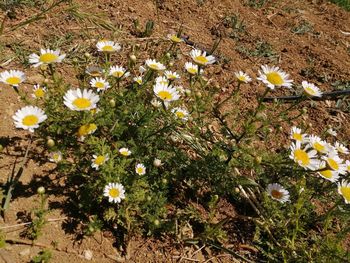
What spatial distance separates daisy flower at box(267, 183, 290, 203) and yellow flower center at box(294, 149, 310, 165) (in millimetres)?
226

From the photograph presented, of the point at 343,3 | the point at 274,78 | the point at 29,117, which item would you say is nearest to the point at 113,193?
the point at 29,117

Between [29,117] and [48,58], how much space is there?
42 cm

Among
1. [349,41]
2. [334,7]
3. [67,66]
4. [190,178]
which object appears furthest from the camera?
[334,7]

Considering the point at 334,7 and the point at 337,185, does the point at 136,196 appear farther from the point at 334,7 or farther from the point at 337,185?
the point at 334,7

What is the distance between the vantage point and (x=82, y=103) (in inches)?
89.0

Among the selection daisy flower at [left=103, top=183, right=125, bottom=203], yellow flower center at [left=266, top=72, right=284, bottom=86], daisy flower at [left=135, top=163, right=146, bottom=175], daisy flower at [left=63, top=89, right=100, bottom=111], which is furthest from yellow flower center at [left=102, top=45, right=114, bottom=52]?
yellow flower center at [left=266, top=72, right=284, bottom=86]

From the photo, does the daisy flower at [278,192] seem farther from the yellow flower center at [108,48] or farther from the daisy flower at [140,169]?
the yellow flower center at [108,48]

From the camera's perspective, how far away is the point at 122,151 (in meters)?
2.38

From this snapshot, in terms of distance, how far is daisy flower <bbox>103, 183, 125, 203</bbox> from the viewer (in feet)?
7.13

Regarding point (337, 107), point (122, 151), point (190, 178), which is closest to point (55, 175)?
point (122, 151)

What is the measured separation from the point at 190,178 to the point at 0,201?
3.89 feet

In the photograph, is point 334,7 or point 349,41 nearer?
point 349,41

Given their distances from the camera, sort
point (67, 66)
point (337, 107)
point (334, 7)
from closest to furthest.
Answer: point (67, 66) < point (337, 107) < point (334, 7)

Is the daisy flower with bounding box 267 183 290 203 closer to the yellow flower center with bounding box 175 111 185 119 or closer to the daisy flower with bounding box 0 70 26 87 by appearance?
the yellow flower center with bounding box 175 111 185 119
